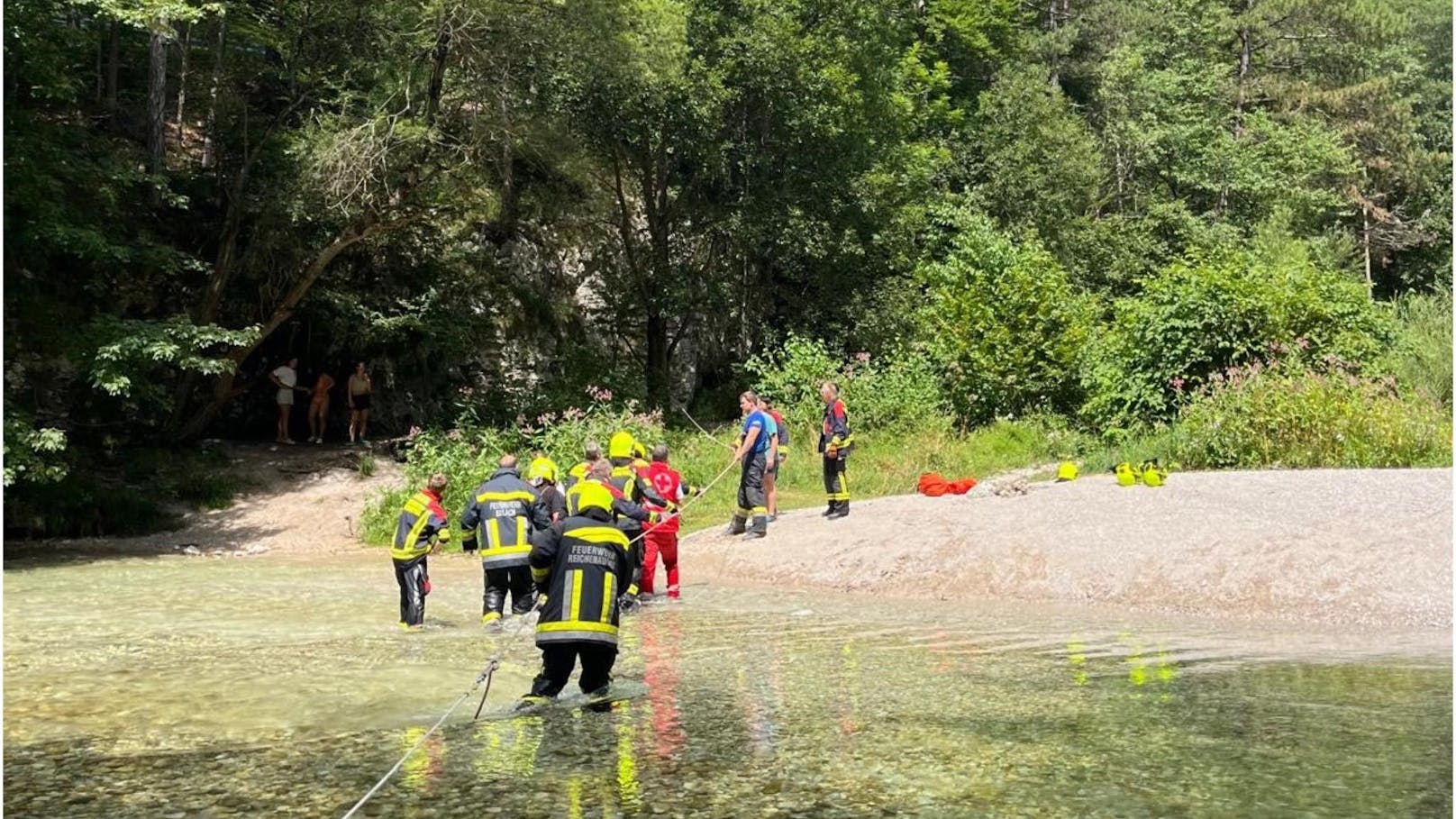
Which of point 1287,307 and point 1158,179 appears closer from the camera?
point 1287,307

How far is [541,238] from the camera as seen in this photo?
97.2 feet

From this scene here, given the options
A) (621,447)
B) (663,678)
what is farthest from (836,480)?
(663,678)

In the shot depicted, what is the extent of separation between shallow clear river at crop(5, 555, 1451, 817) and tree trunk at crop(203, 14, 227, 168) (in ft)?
46.0

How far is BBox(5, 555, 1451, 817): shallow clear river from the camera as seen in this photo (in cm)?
570

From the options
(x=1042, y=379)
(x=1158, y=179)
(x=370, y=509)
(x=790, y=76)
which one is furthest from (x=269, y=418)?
(x=1158, y=179)

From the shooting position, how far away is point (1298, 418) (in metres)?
17.8

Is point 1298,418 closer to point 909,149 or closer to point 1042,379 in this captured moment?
point 1042,379

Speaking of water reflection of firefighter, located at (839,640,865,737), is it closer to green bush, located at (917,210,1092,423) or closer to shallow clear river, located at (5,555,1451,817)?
shallow clear river, located at (5,555,1451,817)

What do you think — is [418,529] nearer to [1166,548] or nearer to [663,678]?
[663,678]

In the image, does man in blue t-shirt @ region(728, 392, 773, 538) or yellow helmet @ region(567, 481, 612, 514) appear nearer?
yellow helmet @ region(567, 481, 612, 514)

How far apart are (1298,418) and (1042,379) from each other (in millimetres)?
7894

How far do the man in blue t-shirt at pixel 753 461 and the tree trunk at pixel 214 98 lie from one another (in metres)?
13.5

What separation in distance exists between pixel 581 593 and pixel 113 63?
21.2 meters

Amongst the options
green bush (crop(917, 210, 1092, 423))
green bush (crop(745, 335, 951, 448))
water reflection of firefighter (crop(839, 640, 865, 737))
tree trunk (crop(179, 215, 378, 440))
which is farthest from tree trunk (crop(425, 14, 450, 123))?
water reflection of firefighter (crop(839, 640, 865, 737))
